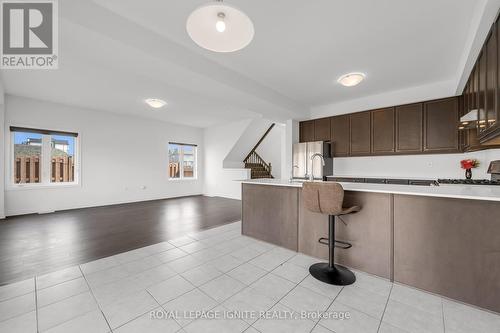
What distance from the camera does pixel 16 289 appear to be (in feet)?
6.70

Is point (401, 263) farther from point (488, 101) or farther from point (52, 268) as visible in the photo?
point (52, 268)

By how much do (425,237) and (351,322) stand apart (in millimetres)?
1125

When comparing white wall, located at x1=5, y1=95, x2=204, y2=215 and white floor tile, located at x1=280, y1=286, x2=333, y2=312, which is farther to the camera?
white wall, located at x1=5, y1=95, x2=204, y2=215

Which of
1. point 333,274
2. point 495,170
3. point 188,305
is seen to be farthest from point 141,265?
point 495,170

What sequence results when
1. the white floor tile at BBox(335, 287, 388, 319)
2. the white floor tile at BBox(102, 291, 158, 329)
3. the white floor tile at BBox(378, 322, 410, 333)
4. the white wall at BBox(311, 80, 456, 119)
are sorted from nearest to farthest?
the white floor tile at BBox(378, 322, 410, 333), the white floor tile at BBox(102, 291, 158, 329), the white floor tile at BBox(335, 287, 388, 319), the white wall at BBox(311, 80, 456, 119)

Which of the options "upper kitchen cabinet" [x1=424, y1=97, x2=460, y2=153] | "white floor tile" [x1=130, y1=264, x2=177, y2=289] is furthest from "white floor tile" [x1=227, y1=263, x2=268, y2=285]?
"upper kitchen cabinet" [x1=424, y1=97, x2=460, y2=153]

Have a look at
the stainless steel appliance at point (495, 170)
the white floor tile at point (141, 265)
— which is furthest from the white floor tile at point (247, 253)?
the stainless steel appliance at point (495, 170)

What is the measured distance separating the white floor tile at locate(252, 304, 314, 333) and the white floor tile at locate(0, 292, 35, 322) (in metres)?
1.96

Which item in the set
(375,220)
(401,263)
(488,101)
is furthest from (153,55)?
(488,101)

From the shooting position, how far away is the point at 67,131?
18.0 feet

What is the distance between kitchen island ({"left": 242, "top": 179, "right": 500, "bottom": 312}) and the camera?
5.72ft

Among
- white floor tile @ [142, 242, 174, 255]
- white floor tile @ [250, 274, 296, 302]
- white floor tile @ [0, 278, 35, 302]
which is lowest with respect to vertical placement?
white floor tile @ [250, 274, 296, 302]

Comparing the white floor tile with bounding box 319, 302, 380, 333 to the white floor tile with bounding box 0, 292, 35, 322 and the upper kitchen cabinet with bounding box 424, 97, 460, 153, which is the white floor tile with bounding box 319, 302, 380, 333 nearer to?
the white floor tile with bounding box 0, 292, 35, 322

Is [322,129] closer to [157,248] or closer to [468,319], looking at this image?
[468,319]
